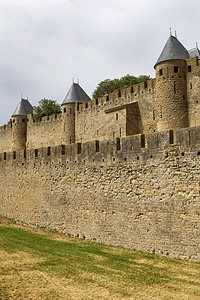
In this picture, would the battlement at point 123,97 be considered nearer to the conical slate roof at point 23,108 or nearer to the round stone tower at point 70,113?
the round stone tower at point 70,113

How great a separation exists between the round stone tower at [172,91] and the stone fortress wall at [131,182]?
0.22 feet

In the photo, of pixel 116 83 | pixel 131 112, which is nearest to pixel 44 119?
pixel 116 83

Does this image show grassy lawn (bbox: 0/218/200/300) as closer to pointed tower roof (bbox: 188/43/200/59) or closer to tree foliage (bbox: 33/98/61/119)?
pointed tower roof (bbox: 188/43/200/59)

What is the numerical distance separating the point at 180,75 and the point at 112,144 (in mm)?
12109

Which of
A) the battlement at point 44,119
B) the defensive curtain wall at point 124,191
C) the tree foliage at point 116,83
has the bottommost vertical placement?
the defensive curtain wall at point 124,191

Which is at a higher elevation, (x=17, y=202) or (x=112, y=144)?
(x=112, y=144)

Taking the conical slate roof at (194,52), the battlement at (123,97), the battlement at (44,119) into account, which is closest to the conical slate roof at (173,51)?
A: the conical slate roof at (194,52)

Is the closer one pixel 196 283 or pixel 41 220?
pixel 196 283

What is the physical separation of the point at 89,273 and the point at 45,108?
34984mm

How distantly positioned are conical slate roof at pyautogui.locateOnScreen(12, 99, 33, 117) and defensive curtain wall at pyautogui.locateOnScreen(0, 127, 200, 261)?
24.7 m

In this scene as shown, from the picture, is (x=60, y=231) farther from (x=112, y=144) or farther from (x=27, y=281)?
(x=27, y=281)

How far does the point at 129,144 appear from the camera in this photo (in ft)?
35.2

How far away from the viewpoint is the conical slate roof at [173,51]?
2128 cm

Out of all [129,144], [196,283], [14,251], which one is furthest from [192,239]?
[14,251]
